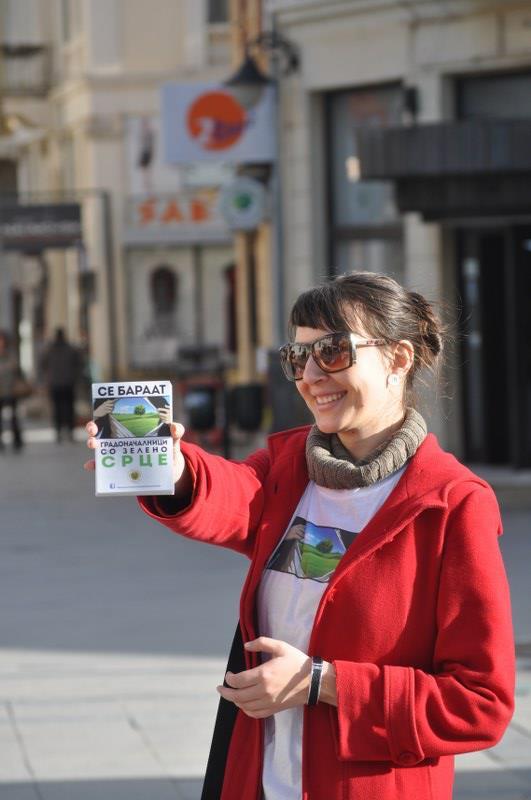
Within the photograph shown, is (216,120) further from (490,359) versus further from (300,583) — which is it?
(300,583)

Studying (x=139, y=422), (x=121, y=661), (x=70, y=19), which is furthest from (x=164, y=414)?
(x=70, y=19)

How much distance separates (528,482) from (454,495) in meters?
12.9

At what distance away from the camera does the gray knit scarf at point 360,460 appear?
10.2 feet

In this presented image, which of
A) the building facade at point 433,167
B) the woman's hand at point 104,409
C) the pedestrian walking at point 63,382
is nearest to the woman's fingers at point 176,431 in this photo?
the woman's hand at point 104,409

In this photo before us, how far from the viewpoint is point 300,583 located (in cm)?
313

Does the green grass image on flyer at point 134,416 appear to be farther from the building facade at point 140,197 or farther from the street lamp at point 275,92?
the building facade at point 140,197

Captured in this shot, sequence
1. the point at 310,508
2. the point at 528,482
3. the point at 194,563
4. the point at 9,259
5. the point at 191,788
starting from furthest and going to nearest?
1. the point at 9,259
2. the point at 528,482
3. the point at 194,563
4. the point at 191,788
5. the point at 310,508

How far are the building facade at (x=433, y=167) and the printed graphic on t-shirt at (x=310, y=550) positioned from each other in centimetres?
1155

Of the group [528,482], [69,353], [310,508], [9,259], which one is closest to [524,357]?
[528,482]

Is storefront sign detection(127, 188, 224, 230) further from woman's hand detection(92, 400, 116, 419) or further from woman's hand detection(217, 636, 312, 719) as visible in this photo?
woman's hand detection(217, 636, 312, 719)

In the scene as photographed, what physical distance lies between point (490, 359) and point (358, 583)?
45.5 feet

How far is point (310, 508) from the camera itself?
3221 millimetres

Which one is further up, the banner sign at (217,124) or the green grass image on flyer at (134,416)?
the banner sign at (217,124)

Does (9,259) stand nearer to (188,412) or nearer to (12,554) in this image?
(188,412)
